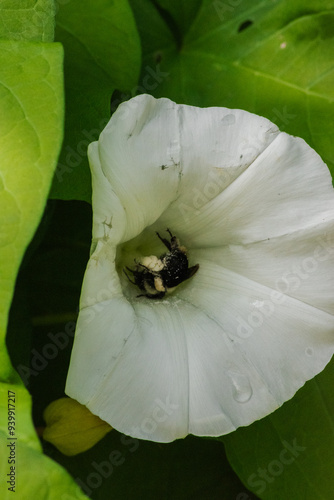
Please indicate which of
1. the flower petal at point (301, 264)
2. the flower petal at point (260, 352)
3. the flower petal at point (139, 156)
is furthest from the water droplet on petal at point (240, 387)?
the flower petal at point (139, 156)

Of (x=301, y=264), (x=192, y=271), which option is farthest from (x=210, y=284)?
(x=301, y=264)

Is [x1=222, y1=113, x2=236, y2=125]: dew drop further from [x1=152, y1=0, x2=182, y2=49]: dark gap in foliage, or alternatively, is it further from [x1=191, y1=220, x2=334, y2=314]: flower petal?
[x1=152, y1=0, x2=182, y2=49]: dark gap in foliage

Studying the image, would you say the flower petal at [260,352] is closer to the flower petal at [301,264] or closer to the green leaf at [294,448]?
the flower petal at [301,264]

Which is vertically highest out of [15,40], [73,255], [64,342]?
[15,40]

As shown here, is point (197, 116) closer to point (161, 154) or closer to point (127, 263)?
point (161, 154)

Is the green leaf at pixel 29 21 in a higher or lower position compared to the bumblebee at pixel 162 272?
higher

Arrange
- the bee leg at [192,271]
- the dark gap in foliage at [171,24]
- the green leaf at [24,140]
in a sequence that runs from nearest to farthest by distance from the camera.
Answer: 1. the green leaf at [24,140]
2. the bee leg at [192,271]
3. the dark gap in foliage at [171,24]

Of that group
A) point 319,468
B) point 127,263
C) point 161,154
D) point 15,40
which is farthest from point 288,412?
point 15,40

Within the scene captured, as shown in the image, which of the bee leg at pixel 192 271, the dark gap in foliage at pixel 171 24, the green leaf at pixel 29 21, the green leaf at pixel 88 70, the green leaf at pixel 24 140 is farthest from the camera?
the dark gap in foliage at pixel 171 24
